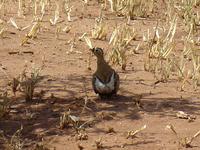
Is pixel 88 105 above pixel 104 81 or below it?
below

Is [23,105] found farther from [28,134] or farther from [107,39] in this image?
[107,39]

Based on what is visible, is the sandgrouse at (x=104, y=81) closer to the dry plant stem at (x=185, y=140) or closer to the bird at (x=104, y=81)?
the bird at (x=104, y=81)

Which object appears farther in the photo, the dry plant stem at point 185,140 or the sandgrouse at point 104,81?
the sandgrouse at point 104,81

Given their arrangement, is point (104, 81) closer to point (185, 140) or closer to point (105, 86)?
point (105, 86)

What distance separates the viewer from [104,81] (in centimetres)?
498

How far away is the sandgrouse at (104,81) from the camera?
496 centimetres

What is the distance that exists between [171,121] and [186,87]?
106cm

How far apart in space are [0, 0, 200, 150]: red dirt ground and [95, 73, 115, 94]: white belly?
0.37 ft

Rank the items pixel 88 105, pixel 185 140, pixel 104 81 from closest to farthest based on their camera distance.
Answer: pixel 185 140
pixel 88 105
pixel 104 81

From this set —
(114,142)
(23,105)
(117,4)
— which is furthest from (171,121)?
(117,4)

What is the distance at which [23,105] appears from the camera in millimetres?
4844

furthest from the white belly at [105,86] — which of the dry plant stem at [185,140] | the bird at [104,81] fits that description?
the dry plant stem at [185,140]

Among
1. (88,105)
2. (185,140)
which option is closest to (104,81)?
(88,105)

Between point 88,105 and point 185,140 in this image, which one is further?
point 88,105
